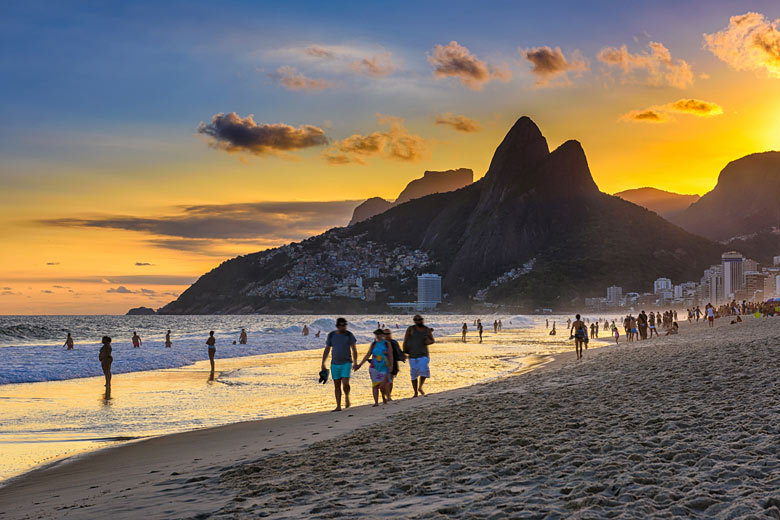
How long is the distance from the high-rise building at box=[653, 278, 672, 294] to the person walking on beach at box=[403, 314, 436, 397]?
184m

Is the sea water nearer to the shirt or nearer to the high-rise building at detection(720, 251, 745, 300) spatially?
the shirt

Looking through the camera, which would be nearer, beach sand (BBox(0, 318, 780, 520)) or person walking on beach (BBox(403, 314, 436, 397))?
beach sand (BBox(0, 318, 780, 520))

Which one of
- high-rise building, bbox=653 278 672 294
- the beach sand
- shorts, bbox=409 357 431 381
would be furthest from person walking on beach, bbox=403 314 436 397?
high-rise building, bbox=653 278 672 294

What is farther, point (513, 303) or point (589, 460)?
point (513, 303)

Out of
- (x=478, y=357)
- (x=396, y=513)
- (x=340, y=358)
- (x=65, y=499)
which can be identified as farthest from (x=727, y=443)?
(x=478, y=357)

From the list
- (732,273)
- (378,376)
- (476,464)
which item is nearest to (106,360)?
(378,376)

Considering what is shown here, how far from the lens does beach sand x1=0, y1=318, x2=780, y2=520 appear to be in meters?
4.81

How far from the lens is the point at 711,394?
30.4 ft

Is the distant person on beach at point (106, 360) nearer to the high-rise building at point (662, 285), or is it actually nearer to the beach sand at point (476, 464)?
the beach sand at point (476, 464)

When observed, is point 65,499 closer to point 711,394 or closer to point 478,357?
point 711,394

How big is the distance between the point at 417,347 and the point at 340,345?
2.11m

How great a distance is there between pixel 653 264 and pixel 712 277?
17.1 m

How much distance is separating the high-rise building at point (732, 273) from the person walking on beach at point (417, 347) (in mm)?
195263

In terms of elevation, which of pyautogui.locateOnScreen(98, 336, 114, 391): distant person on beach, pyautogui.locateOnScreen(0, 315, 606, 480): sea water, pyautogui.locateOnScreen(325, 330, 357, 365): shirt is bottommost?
pyautogui.locateOnScreen(0, 315, 606, 480): sea water
